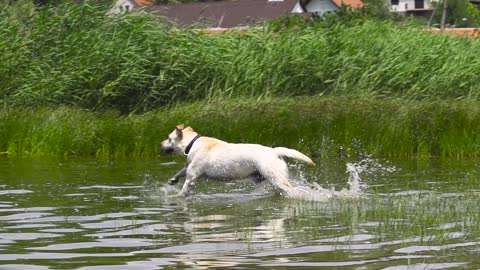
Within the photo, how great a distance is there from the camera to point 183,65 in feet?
65.3

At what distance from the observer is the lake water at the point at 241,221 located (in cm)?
769

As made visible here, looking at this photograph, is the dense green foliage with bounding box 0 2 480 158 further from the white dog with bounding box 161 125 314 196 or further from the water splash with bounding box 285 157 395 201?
the white dog with bounding box 161 125 314 196

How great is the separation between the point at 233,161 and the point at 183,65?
8.44 metres

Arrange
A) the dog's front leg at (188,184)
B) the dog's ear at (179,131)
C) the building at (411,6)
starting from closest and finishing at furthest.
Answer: the dog's front leg at (188,184) → the dog's ear at (179,131) → the building at (411,6)

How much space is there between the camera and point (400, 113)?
57.1 ft

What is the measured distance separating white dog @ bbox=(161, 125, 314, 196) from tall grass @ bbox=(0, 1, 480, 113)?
7203 millimetres

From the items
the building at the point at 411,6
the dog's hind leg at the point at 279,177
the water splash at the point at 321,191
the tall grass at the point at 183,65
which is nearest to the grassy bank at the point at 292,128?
the tall grass at the point at 183,65

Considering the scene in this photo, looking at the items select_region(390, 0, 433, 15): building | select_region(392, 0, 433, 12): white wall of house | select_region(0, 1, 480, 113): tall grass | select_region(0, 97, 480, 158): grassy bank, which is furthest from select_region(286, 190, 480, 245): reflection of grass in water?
select_region(392, 0, 433, 12): white wall of house

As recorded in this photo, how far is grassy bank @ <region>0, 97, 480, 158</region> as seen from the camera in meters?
17.2

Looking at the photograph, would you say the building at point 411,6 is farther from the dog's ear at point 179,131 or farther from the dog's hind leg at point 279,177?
the dog's hind leg at point 279,177

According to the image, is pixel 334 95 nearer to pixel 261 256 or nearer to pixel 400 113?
pixel 400 113

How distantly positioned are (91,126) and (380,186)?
682 centimetres

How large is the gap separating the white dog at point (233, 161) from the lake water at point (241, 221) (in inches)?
9.4

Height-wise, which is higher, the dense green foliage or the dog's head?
the dense green foliage
